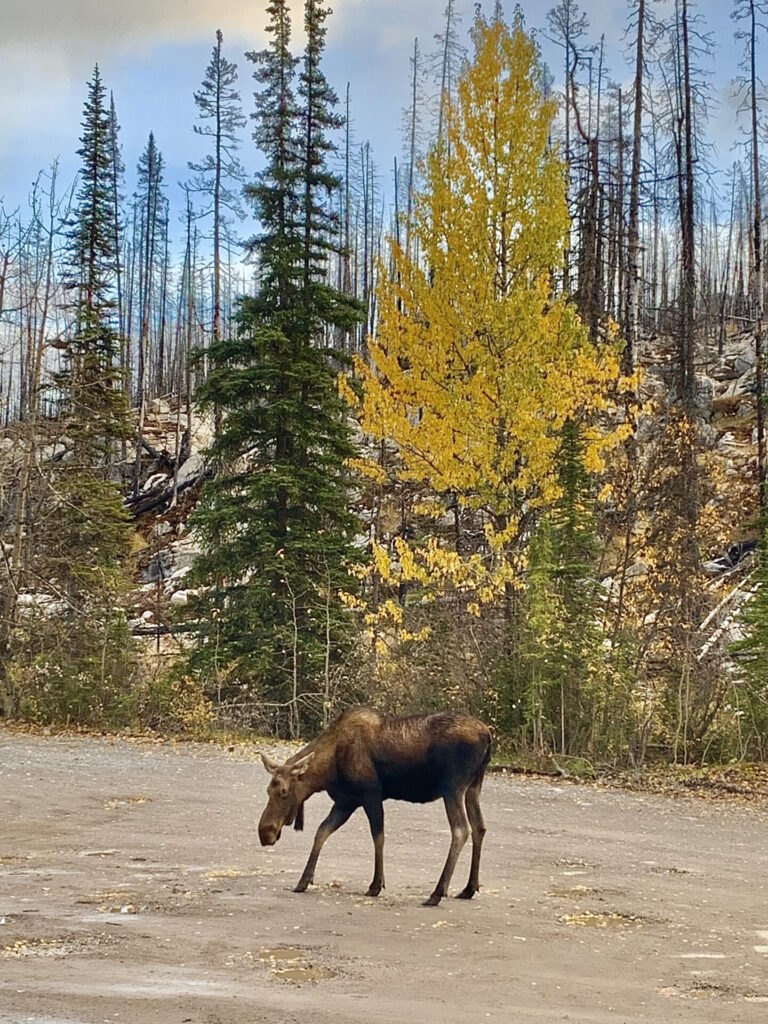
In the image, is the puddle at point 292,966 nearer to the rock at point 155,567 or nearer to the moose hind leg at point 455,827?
the moose hind leg at point 455,827

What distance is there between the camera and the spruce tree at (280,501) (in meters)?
21.4

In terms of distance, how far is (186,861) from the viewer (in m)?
9.48

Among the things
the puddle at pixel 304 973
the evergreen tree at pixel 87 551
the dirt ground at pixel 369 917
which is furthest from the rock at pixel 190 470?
the puddle at pixel 304 973

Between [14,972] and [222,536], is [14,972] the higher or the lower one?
the lower one

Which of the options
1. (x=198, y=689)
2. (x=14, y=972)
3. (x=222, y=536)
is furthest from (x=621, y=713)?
(x=14, y=972)

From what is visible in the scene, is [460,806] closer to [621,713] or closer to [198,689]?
[621,713]

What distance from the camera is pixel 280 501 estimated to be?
2289cm

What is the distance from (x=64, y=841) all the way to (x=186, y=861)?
1.75 m

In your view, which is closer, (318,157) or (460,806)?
(460,806)

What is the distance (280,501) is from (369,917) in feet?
52.0

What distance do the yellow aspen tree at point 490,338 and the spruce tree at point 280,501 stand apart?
4.21 metres

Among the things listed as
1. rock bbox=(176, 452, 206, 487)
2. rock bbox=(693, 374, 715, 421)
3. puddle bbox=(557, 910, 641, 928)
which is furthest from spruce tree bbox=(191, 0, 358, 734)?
rock bbox=(176, 452, 206, 487)

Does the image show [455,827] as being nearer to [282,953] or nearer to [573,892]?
[573,892]

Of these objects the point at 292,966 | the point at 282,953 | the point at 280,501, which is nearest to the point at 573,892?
the point at 282,953
